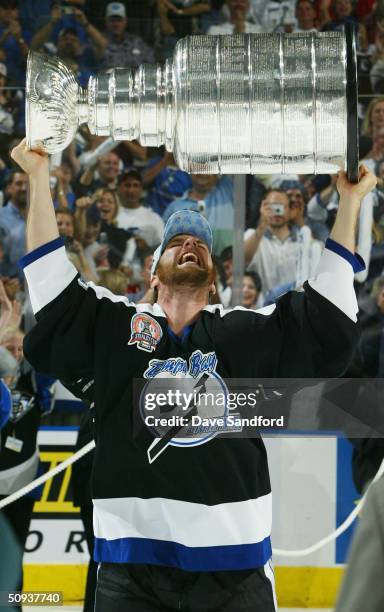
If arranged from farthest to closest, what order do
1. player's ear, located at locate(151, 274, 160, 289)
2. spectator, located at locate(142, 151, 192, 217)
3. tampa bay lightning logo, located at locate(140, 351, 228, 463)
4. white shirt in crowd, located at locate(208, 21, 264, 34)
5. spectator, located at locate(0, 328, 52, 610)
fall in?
Result: 1. white shirt in crowd, located at locate(208, 21, 264, 34)
2. spectator, located at locate(142, 151, 192, 217)
3. spectator, located at locate(0, 328, 52, 610)
4. player's ear, located at locate(151, 274, 160, 289)
5. tampa bay lightning logo, located at locate(140, 351, 228, 463)

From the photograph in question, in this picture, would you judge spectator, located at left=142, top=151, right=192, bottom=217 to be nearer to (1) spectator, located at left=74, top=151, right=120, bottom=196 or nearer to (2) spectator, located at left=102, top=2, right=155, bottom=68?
(1) spectator, located at left=74, top=151, right=120, bottom=196

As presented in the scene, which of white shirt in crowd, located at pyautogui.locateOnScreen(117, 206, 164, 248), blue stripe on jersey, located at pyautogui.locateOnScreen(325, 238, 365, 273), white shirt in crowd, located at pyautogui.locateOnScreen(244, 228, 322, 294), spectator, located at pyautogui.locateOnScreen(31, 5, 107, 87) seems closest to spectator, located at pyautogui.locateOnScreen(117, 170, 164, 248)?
white shirt in crowd, located at pyautogui.locateOnScreen(117, 206, 164, 248)

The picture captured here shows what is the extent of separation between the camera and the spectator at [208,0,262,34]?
3822mm

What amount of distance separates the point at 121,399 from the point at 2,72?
6.62 feet

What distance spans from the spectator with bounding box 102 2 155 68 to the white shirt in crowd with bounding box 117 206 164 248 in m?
0.63

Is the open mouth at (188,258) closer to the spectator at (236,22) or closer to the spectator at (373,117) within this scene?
the spectator at (373,117)

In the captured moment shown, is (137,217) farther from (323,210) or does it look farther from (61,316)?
(61,316)

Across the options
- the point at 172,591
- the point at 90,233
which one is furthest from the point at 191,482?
the point at 90,233

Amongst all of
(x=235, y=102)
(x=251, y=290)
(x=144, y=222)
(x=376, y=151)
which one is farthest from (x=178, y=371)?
(x=376, y=151)

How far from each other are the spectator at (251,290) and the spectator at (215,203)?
16 centimetres

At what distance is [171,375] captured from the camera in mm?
2184

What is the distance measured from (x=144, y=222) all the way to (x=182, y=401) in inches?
61.9

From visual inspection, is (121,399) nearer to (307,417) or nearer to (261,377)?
(261,377)

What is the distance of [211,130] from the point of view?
75.9 inches
